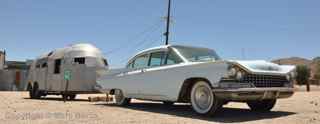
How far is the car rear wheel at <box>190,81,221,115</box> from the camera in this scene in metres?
6.73

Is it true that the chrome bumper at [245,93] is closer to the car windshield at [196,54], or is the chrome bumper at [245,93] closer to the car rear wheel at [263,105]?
the car rear wheel at [263,105]

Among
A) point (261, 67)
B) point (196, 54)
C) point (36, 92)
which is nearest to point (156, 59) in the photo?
point (196, 54)

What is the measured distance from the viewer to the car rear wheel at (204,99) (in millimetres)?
6734

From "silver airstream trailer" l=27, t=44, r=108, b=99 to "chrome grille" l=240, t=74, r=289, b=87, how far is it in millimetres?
8825

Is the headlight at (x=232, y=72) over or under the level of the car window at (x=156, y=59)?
under

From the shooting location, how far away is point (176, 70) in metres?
7.57

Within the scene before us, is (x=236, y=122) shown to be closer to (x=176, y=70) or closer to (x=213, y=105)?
(x=213, y=105)

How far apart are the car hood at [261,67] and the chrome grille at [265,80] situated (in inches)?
4.4

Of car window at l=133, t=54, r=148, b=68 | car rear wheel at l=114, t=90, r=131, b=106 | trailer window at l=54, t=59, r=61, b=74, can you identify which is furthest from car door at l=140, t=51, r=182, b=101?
trailer window at l=54, t=59, r=61, b=74

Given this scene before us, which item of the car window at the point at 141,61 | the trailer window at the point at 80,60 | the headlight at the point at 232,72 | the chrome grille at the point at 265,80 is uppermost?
the trailer window at the point at 80,60

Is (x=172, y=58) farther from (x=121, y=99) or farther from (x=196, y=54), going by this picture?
(x=121, y=99)

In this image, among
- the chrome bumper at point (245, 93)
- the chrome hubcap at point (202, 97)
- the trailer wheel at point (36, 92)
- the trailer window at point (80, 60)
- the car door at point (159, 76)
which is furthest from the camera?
the trailer wheel at point (36, 92)

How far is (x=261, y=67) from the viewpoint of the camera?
21.9ft

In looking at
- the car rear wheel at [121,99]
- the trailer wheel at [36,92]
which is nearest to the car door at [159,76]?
the car rear wheel at [121,99]
